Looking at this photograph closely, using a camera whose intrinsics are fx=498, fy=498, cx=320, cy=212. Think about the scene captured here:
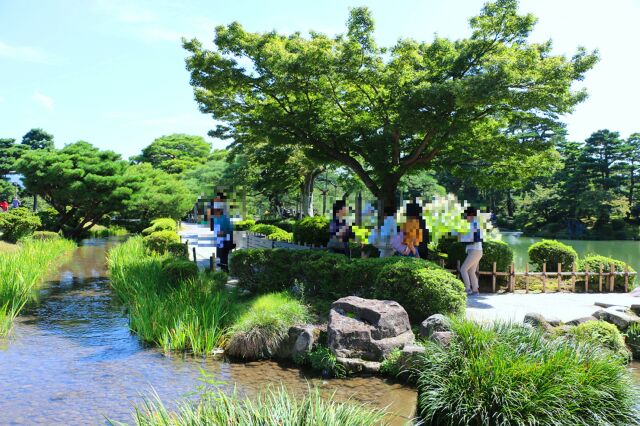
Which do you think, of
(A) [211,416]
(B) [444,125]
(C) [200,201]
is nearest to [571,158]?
(B) [444,125]

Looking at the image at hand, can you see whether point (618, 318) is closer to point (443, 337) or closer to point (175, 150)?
point (443, 337)

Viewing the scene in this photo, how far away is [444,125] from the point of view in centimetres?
1117

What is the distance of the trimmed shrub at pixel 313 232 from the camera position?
1585cm

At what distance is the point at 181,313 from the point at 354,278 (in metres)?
2.71

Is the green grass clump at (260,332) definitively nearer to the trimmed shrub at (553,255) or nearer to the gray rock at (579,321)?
the gray rock at (579,321)

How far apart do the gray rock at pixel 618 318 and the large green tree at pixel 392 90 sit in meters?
4.51

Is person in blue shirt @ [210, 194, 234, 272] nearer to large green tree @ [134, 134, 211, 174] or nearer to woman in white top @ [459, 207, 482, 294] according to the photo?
woman in white top @ [459, 207, 482, 294]

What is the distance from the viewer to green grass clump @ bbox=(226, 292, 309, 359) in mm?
6500

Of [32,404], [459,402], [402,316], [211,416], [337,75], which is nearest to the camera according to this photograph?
[211,416]

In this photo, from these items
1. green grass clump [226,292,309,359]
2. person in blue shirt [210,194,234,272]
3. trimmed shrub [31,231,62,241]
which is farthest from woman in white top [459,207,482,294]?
trimmed shrub [31,231,62,241]

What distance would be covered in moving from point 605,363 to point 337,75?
29.1 ft

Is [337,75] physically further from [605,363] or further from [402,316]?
[605,363]

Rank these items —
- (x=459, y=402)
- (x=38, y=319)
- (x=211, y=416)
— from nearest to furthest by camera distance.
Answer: (x=211, y=416) < (x=459, y=402) < (x=38, y=319)

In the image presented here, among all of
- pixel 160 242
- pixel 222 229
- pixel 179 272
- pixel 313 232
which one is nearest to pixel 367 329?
pixel 179 272
